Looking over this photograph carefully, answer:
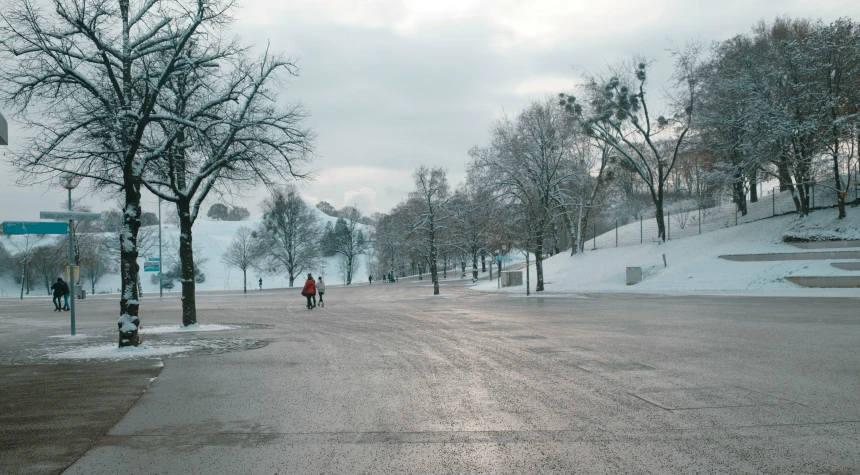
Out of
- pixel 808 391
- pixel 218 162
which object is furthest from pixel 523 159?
pixel 808 391

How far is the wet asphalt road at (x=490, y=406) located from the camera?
197 inches

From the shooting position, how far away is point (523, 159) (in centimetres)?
4309

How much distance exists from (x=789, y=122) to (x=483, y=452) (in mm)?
31499

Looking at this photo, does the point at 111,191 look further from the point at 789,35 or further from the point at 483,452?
the point at 789,35

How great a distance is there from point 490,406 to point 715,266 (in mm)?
31138

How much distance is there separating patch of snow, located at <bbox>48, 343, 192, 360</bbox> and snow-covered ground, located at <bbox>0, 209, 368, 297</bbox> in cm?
7241

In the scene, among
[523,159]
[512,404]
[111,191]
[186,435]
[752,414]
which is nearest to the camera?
[186,435]

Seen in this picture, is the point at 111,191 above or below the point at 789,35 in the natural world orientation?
below

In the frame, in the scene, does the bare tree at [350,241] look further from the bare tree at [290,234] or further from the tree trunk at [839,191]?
the tree trunk at [839,191]

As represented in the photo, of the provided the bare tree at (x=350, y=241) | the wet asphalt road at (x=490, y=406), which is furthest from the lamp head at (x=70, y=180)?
the bare tree at (x=350, y=241)

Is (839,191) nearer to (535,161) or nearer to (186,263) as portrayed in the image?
(535,161)

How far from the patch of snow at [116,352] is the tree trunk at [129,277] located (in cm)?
25

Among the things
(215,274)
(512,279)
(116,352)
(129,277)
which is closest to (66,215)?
(129,277)

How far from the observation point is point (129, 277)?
12305 mm
